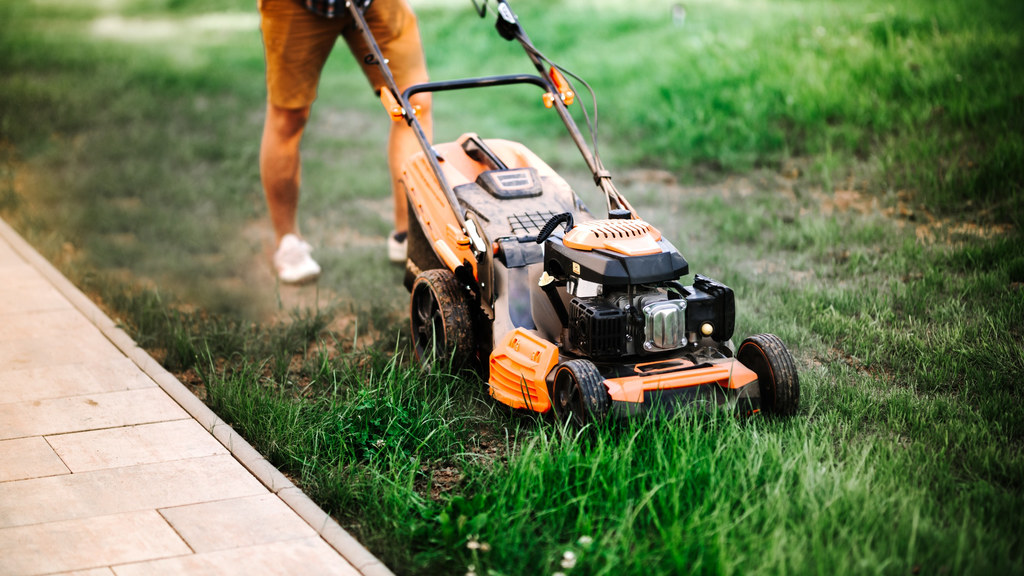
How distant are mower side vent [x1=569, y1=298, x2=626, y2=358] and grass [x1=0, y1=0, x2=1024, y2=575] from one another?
0.79ft

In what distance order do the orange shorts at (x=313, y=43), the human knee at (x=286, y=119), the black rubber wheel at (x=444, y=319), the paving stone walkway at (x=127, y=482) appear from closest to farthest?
1. the paving stone walkway at (x=127, y=482)
2. the black rubber wheel at (x=444, y=319)
3. the orange shorts at (x=313, y=43)
4. the human knee at (x=286, y=119)

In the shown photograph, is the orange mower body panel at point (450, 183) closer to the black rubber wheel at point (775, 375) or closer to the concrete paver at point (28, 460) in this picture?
the black rubber wheel at point (775, 375)

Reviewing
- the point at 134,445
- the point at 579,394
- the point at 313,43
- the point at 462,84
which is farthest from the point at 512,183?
the point at 134,445

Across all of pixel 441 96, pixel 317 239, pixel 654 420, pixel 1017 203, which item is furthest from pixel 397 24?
pixel 441 96

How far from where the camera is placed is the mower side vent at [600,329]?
3.04 metres

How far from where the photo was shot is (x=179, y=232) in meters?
5.57

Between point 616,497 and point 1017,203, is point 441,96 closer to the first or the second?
point 1017,203

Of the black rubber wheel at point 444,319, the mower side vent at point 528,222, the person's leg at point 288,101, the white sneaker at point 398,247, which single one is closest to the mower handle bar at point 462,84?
the mower side vent at point 528,222

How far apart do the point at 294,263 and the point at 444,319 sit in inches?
62.9

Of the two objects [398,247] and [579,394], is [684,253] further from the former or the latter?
[579,394]

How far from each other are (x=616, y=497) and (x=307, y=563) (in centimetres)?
82

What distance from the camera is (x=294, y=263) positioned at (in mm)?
4938

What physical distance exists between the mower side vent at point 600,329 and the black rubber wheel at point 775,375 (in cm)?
43

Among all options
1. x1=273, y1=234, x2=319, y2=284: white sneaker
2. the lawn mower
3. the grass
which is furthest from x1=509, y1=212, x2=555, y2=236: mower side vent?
x1=273, y1=234, x2=319, y2=284: white sneaker
